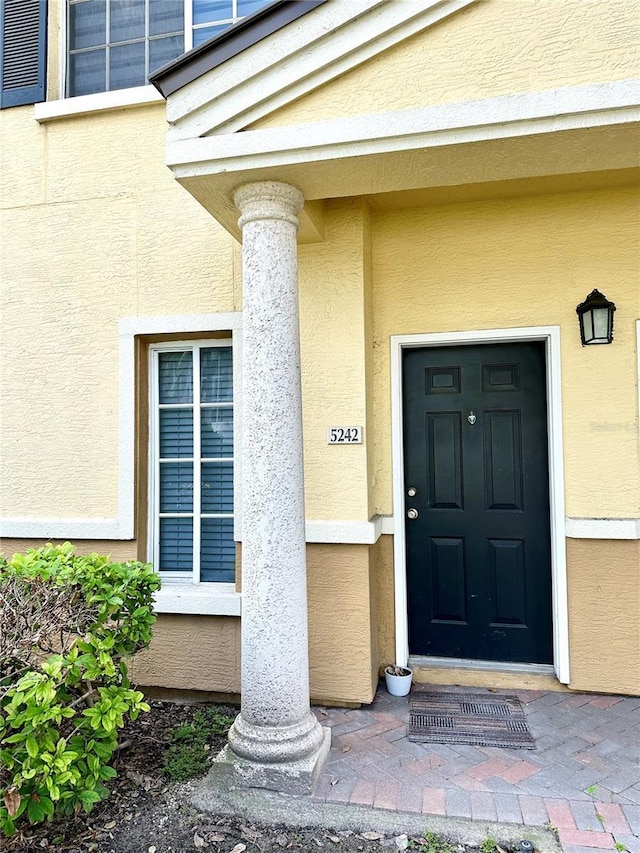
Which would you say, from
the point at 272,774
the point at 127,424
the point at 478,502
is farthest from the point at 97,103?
the point at 272,774

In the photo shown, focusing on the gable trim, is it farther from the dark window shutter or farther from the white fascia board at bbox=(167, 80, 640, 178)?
the dark window shutter

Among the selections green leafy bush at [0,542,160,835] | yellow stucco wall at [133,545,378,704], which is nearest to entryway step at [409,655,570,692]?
yellow stucco wall at [133,545,378,704]

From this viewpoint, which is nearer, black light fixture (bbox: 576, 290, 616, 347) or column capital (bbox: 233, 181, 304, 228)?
column capital (bbox: 233, 181, 304, 228)

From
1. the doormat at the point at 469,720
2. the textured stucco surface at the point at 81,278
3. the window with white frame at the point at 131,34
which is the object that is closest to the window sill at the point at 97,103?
the textured stucco surface at the point at 81,278

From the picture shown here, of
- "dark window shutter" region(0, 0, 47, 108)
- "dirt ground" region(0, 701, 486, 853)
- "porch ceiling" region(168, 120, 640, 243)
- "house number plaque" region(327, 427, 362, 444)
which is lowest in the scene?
"dirt ground" region(0, 701, 486, 853)

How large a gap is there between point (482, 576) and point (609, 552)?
0.81m

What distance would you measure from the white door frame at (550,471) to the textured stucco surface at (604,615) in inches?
2.5

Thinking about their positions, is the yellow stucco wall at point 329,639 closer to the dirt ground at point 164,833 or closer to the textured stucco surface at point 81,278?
the dirt ground at point 164,833

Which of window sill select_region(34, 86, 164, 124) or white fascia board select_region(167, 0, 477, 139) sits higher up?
window sill select_region(34, 86, 164, 124)

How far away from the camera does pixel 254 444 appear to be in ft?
9.07

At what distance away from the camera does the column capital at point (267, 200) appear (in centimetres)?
278

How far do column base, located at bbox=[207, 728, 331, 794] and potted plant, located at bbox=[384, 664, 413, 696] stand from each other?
2.99 feet

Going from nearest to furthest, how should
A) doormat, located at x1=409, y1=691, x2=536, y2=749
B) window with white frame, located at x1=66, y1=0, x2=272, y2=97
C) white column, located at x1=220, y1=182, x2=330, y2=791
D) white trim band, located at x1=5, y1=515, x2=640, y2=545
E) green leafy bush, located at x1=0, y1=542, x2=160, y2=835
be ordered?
green leafy bush, located at x1=0, y1=542, x2=160, y2=835 < white column, located at x1=220, y1=182, x2=330, y2=791 < doormat, located at x1=409, y1=691, x2=536, y2=749 < white trim band, located at x1=5, y1=515, x2=640, y2=545 < window with white frame, located at x1=66, y1=0, x2=272, y2=97

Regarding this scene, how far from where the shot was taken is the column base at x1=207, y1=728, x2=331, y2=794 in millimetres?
2586
